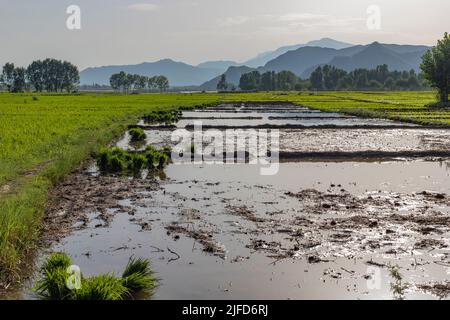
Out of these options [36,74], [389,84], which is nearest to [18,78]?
[36,74]

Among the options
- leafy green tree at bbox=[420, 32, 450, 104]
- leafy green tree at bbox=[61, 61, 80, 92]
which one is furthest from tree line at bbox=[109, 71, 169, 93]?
leafy green tree at bbox=[420, 32, 450, 104]

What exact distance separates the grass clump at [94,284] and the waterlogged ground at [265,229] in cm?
31

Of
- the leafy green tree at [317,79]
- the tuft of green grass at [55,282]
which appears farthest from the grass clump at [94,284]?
the leafy green tree at [317,79]

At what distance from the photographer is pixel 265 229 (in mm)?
9820

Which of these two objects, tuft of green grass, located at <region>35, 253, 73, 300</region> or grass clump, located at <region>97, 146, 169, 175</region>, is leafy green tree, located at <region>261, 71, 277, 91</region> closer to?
grass clump, located at <region>97, 146, 169, 175</region>

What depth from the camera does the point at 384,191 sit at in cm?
1341

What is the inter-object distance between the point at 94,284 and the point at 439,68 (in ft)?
183

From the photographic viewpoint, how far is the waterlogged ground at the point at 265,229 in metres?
7.27

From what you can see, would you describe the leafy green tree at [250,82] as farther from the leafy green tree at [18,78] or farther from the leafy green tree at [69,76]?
the leafy green tree at [18,78]

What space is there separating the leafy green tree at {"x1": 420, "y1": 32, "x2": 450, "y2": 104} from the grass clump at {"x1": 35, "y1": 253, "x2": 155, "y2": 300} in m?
53.3

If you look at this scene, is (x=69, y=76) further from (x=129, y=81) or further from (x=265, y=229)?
(x=265, y=229)

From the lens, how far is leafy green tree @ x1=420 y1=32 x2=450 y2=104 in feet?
178
